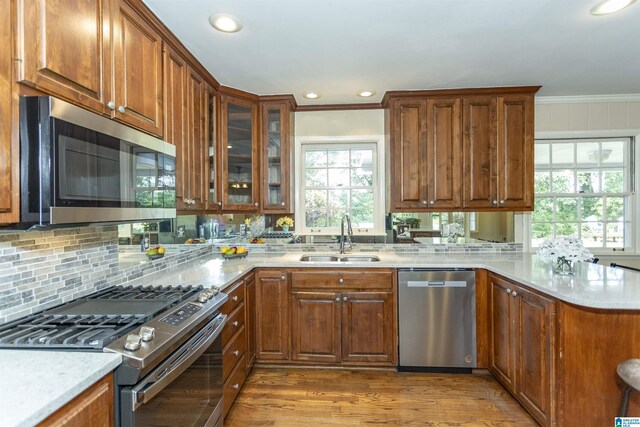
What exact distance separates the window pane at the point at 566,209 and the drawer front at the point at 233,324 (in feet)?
10.4

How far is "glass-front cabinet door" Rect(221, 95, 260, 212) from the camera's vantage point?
2.89 meters

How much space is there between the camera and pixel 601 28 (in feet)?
6.50

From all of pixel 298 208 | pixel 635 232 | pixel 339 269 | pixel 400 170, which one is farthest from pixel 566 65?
pixel 298 208

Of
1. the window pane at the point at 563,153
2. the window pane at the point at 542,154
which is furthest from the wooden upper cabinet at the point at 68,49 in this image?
the window pane at the point at 563,153

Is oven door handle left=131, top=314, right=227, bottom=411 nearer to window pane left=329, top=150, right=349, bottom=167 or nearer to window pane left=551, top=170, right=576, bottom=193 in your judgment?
window pane left=329, top=150, right=349, bottom=167

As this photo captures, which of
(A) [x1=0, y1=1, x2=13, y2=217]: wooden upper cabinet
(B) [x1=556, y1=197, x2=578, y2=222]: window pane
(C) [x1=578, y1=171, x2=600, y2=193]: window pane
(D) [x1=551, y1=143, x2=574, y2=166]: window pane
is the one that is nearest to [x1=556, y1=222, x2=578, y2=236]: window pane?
(B) [x1=556, y1=197, x2=578, y2=222]: window pane

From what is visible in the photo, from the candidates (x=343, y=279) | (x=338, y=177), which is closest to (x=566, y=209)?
(x=338, y=177)

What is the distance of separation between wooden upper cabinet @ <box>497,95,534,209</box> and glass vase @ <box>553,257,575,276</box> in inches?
30.9

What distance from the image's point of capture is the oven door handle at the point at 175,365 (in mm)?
1062

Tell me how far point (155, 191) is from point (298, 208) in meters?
1.93

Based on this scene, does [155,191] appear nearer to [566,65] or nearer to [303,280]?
[303,280]

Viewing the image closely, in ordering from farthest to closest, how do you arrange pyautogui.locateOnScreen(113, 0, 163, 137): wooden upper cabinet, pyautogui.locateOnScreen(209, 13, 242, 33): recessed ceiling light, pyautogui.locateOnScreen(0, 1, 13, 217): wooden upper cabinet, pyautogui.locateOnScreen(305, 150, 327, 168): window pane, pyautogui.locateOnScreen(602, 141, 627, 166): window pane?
pyautogui.locateOnScreen(305, 150, 327, 168): window pane < pyautogui.locateOnScreen(602, 141, 627, 166): window pane < pyautogui.locateOnScreen(209, 13, 242, 33): recessed ceiling light < pyautogui.locateOnScreen(113, 0, 163, 137): wooden upper cabinet < pyautogui.locateOnScreen(0, 1, 13, 217): wooden upper cabinet

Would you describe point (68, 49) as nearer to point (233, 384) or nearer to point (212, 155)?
point (212, 155)

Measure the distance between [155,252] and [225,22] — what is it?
155 centimetres
